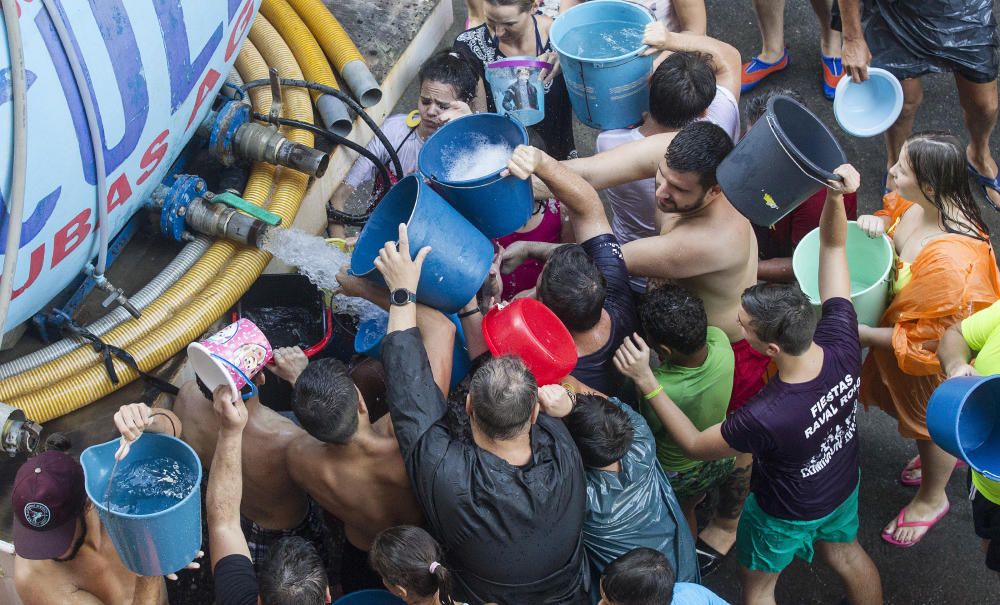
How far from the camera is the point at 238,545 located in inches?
110

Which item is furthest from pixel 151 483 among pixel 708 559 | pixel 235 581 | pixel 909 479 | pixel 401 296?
pixel 909 479

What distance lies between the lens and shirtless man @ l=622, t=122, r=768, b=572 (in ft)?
11.1

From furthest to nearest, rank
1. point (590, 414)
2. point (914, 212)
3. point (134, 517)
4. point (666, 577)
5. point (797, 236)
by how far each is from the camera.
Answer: point (797, 236)
point (914, 212)
point (590, 414)
point (666, 577)
point (134, 517)

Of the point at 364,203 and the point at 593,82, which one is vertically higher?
the point at 593,82

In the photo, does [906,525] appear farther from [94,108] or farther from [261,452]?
[94,108]

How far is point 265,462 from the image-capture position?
128 inches

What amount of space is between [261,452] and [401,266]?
0.87m

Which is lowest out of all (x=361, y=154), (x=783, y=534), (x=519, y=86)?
(x=783, y=534)

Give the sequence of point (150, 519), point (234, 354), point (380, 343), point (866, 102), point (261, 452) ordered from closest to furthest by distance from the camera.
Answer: point (150, 519), point (234, 354), point (261, 452), point (380, 343), point (866, 102)

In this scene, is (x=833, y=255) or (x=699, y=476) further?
(x=699, y=476)

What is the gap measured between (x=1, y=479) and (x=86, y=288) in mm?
799

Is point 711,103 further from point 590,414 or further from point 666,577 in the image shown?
point 666,577

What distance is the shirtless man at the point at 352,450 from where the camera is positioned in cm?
286

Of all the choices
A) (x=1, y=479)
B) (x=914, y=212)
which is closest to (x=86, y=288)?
(x=1, y=479)
